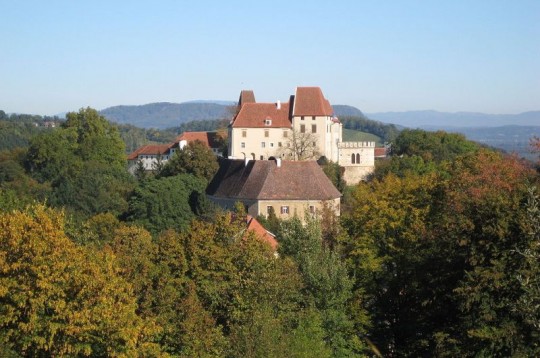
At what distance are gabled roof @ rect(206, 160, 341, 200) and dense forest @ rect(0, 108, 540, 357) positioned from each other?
748 inches

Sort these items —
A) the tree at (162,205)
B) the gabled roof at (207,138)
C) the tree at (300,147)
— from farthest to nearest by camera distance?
the gabled roof at (207,138) → the tree at (300,147) → the tree at (162,205)

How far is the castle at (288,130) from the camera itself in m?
79.1

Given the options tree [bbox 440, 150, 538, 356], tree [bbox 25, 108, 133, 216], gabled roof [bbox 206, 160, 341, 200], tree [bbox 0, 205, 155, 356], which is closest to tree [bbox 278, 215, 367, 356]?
tree [bbox 440, 150, 538, 356]

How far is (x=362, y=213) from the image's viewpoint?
35.6 metres

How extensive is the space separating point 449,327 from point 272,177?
36.0 metres

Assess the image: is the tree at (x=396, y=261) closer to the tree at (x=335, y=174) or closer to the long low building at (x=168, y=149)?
the tree at (x=335, y=174)

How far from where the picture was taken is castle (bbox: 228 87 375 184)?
79125mm

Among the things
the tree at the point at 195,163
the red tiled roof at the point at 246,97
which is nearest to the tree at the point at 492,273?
the tree at the point at 195,163

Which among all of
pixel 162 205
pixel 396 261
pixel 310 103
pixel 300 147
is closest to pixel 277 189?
pixel 162 205

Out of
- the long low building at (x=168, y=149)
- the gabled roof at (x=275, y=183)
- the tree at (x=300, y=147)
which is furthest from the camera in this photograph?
the long low building at (x=168, y=149)

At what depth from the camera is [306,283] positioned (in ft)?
91.9

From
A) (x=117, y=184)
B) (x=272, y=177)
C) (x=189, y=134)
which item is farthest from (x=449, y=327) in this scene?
(x=189, y=134)

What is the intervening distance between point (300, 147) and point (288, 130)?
9.04 feet

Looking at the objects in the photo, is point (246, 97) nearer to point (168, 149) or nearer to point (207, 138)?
point (207, 138)
